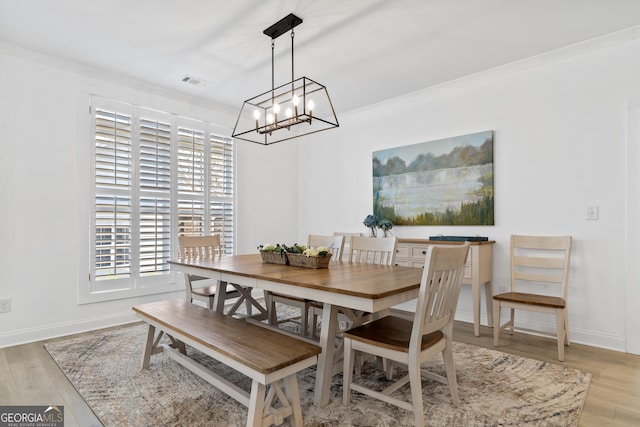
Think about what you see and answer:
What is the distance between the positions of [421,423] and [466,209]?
8.81ft

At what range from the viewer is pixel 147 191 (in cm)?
402

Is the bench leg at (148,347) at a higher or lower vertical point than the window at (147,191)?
lower

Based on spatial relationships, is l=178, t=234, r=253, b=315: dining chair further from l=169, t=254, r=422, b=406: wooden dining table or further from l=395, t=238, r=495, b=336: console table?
l=395, t=238, r=495, b=336: console table

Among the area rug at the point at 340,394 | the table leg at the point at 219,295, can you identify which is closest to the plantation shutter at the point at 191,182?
the table leg at the point at 219,295

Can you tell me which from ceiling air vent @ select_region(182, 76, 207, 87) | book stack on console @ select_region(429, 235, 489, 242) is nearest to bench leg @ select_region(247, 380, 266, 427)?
book stack on console @ select_region(429, 235, 489, 242)

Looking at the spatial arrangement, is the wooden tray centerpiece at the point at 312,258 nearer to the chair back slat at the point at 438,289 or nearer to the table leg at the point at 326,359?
the table leg at the point at 326,359

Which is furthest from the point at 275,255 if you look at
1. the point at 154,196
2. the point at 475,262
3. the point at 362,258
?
the point at 154,196

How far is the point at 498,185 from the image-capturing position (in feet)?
12.2

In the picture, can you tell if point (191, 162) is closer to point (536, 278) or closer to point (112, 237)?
point (112, 237)

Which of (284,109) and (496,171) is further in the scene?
(284,109)

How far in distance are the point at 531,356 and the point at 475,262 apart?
923 millimetres

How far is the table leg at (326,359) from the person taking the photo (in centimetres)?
206

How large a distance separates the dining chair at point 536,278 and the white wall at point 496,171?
0.16m

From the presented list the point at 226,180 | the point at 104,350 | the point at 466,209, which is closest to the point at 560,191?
the point at 466,209
